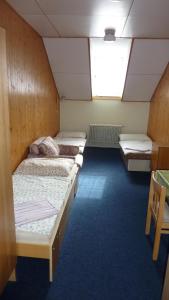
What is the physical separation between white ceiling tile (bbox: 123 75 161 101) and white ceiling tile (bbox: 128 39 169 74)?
19 centimetres

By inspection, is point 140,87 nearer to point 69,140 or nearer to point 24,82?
point 69,140

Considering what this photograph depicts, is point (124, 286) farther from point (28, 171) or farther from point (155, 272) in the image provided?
point (28, 171)

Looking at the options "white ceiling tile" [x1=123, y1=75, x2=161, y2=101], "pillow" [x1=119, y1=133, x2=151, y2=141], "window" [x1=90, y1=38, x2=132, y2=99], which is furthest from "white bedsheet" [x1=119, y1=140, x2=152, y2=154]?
"window" [x1=90, y1=38, x2=132, y2=99]

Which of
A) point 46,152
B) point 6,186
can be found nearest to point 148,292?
point 6,186

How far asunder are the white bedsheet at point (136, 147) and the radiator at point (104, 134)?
0.74 meters

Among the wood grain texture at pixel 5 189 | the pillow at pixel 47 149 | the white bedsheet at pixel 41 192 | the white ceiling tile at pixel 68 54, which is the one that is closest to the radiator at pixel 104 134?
the white ceiling tile at pixel 68 54

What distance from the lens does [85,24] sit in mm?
2908

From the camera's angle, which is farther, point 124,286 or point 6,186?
point 124,286

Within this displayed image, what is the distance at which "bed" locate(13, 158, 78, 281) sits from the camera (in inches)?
66.7

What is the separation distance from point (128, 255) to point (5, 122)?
62.7 inches

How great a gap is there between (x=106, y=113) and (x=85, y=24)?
8.80 feet

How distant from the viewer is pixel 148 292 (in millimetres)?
1716

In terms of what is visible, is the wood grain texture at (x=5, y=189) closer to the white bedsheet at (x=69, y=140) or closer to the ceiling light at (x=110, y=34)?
the ceiling light at (x=110, y=34)

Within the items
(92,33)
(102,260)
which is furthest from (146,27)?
(102,260)
